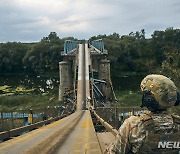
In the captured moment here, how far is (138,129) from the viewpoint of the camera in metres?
4.09

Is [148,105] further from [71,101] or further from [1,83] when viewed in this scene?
[1,83]

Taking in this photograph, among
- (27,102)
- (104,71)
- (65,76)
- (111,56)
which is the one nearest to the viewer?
(27,102)

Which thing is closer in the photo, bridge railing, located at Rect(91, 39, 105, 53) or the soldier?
the soldier

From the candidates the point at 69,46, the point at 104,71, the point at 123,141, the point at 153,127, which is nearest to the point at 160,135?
the point at 153,127

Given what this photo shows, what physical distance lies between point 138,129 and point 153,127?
0.18 m

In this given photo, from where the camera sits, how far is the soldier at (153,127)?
4.05 m

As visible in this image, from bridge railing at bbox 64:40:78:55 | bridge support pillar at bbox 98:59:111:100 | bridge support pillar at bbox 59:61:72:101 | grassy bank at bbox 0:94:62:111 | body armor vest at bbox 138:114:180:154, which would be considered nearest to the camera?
body armor vest at bbox 138:114:180:154

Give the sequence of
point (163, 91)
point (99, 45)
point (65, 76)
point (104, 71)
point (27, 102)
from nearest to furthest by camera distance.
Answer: point (163, 91) → point (27, 102) → point (104, 71) → point (65, 76) → point (99, 45)

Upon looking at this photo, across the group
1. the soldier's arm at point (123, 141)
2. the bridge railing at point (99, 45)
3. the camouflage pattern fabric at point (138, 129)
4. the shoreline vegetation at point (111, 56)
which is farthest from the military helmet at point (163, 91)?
the shoreline vegetation at point (111, 56)

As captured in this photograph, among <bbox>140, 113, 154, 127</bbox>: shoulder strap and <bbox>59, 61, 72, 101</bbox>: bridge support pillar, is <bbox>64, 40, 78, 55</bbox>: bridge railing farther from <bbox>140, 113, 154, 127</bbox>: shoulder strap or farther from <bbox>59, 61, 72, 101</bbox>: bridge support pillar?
<bbox>140, 113, 154, 127</bbox>: shoulder strap

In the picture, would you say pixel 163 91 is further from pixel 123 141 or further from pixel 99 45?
pixel 99 45

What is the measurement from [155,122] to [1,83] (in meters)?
129

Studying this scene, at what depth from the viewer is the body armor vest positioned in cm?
405

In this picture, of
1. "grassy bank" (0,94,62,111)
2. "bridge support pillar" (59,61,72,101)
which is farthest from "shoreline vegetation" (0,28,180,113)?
"grassy bank" (0,94,62,111)
